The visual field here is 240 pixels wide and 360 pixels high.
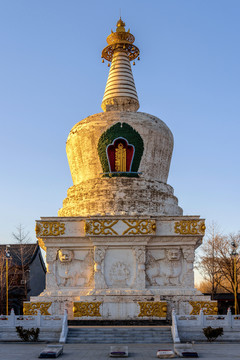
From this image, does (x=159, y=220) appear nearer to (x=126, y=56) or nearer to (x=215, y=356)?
(x=215, y=356)

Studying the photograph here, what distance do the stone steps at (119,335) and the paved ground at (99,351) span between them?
0.72 metres

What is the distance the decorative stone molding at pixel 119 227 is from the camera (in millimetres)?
23398

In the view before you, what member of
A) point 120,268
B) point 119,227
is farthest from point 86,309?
point 119,227

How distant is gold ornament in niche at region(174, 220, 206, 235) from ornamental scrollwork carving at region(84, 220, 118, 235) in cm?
328

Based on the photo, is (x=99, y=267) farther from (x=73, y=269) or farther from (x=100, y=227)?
(x=100, y=227)

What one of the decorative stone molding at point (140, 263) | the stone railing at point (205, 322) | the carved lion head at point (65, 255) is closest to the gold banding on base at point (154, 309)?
the decorative stone molding at point (140, 263)

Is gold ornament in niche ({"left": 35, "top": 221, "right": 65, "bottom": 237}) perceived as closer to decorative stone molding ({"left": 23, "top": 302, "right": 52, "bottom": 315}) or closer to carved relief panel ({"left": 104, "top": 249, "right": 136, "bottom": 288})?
carved relief panel ({"left": 104, "top": 249, "right": 136, "bottom": 288})

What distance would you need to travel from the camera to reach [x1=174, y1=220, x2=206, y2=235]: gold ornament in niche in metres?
23.7

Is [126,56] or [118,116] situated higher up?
[126,56]

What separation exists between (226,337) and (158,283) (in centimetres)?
498

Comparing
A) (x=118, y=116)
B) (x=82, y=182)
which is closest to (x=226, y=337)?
(x=82, y=182)

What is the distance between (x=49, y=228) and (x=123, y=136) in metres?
7.10

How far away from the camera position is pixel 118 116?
27.2 m

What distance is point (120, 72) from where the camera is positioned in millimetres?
30469
